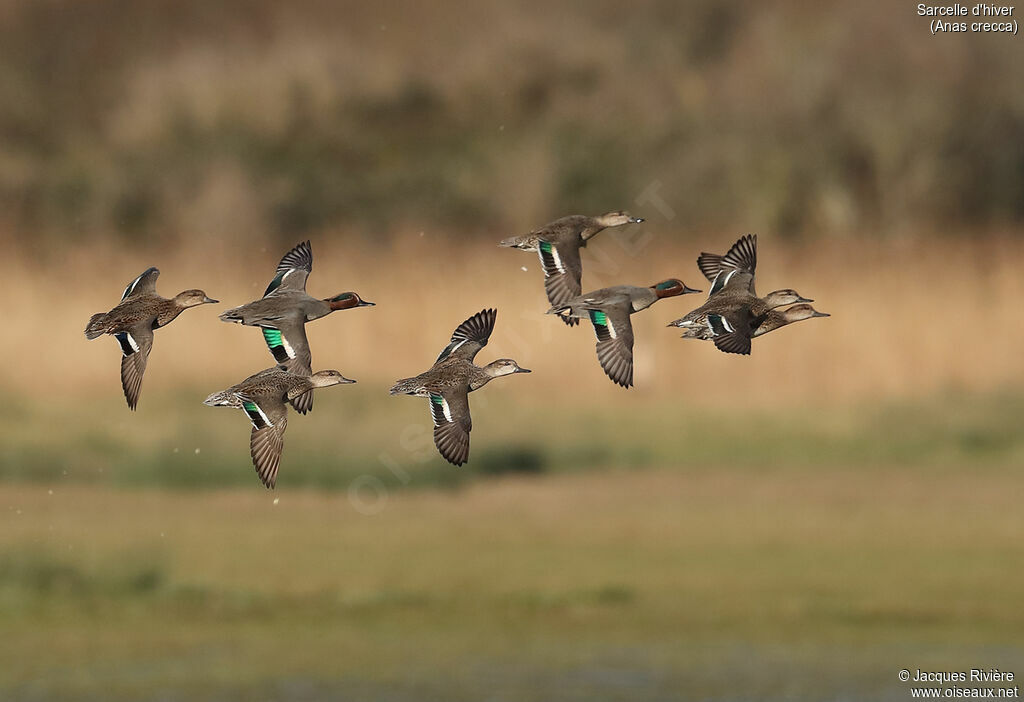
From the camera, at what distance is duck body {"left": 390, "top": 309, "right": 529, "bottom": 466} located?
43.1 ft

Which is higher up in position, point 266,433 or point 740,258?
point 740,258

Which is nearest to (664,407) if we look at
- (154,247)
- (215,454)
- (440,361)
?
(215,454)

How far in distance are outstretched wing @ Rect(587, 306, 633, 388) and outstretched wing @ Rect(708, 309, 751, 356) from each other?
20.6 inches

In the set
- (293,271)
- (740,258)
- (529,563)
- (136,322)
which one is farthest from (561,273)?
(529,563)

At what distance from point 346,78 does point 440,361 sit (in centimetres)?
2187

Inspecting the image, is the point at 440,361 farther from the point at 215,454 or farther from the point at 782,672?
the point at 215,454

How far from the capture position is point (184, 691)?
25.5 metres

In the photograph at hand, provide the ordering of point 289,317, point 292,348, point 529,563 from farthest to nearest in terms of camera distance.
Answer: point 529,563, point 289,317, point 292,348

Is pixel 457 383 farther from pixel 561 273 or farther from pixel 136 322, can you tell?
pixel 136 322

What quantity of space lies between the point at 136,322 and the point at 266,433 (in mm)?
1386

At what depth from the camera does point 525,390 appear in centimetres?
3108

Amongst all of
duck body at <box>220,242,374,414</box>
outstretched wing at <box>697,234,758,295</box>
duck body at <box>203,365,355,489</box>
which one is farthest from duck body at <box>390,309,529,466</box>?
outstretched wing at <box>697,234,758,295</box>

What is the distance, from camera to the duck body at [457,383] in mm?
13141

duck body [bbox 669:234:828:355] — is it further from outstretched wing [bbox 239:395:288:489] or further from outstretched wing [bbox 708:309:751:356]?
outstretched wing [bbox 239:395:288:489]
